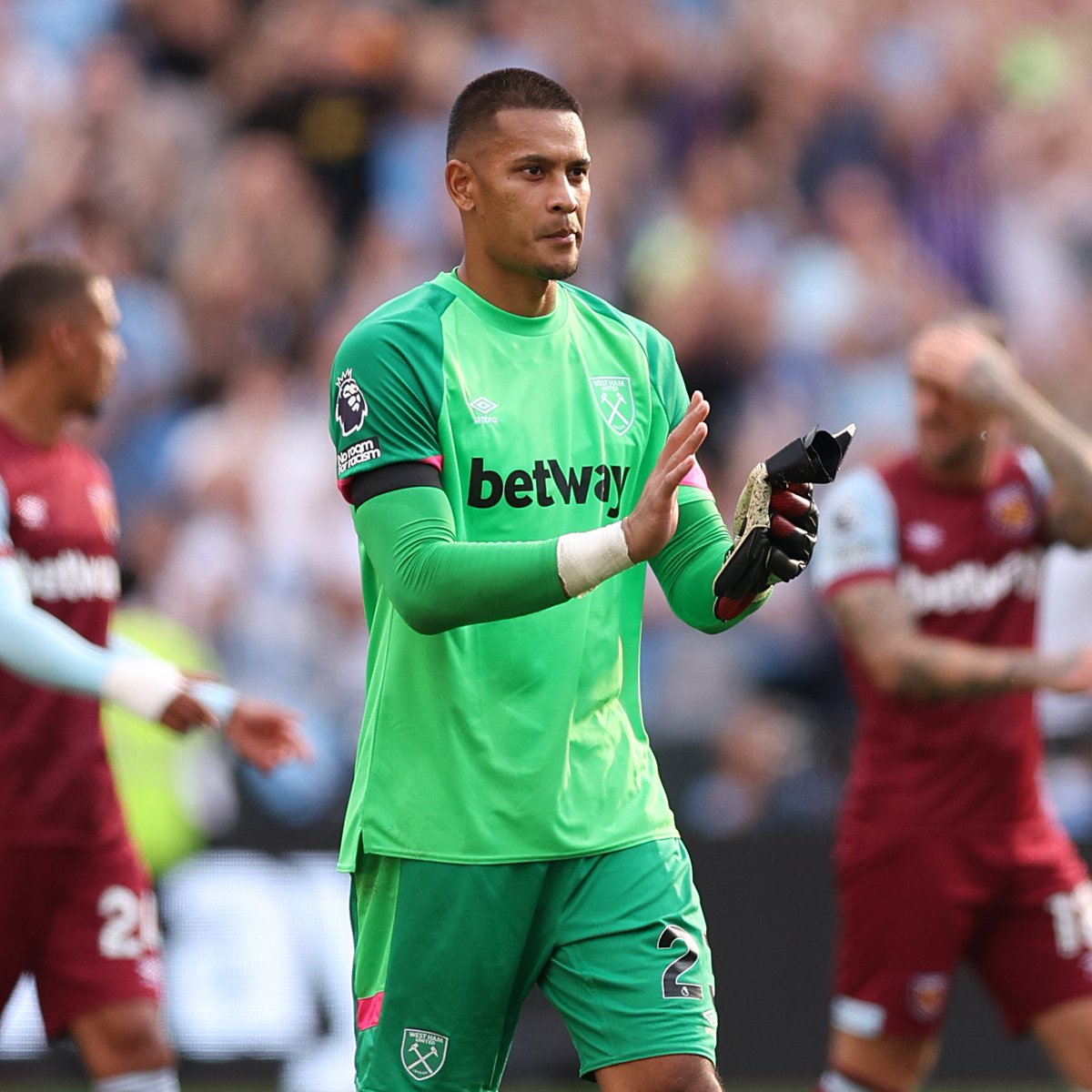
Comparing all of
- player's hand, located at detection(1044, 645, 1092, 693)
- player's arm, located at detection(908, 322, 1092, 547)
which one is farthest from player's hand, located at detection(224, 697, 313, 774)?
player's arm, located at detection(908, 322, 1092, 547)

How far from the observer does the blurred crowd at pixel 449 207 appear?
10883 mm

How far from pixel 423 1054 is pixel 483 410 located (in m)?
1.39

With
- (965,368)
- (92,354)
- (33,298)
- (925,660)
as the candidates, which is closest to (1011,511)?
(965,368)

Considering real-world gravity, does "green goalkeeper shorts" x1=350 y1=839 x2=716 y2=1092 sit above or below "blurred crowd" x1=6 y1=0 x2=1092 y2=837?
below

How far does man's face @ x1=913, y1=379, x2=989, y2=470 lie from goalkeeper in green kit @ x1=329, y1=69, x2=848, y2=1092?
2.22 m

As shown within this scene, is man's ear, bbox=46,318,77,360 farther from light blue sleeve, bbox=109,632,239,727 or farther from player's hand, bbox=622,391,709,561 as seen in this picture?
player's hand, bbox=622,391,709,561

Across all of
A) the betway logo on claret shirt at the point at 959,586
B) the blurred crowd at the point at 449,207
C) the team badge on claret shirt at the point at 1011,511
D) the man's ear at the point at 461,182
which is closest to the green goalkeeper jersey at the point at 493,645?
the man's ear at the point at 461,182

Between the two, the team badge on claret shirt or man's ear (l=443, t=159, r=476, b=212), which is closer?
man's ear (l=443, t=159, r=476, b=212)

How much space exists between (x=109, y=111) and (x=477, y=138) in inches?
325

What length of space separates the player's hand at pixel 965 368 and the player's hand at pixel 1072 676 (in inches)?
33.3

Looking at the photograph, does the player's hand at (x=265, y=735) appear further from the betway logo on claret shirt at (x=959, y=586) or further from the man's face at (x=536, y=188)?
the betway logo on claret shirt at (x=959, y=586)

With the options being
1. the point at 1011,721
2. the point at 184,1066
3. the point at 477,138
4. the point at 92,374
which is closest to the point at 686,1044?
the point at 477,138

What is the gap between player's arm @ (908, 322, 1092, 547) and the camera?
6.22 metres

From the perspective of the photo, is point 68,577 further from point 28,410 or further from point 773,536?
point 773,536
